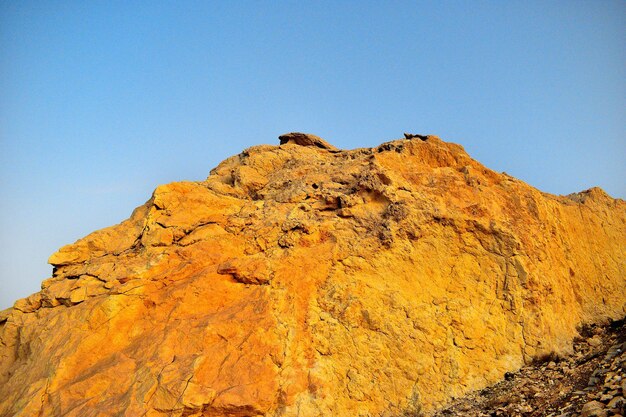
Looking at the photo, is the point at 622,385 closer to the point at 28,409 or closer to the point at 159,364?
the point at 159,364

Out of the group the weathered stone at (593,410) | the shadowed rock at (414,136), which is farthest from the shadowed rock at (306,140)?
the weathered stone at (593,410)

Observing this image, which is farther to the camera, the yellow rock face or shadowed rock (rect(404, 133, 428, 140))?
shadowed rock (rect(404, 133, 428, 140))

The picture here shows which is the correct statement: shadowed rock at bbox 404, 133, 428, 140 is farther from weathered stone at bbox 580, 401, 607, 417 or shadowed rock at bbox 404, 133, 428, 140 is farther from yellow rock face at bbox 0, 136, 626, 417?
weathered stone at bbox 580, 401, 607, 417

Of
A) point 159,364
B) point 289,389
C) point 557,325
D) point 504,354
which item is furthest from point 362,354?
point 557,325

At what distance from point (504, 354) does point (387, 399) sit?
2.77 metres

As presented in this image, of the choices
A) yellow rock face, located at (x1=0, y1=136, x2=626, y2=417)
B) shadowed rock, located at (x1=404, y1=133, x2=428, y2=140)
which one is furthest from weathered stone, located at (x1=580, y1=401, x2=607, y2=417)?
shadowed rock, located at (x1=404, y1=133, x2=428, y2=140)

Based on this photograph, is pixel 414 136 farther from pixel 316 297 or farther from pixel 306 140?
pixel 316 297

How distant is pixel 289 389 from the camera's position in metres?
8.36

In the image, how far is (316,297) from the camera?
966cm

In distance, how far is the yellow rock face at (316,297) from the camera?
27.9 ft

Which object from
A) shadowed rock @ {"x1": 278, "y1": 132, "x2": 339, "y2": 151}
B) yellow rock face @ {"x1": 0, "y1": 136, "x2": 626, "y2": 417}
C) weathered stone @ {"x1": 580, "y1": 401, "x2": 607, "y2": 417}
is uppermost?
shadowed rock @ {"x1": 278, "y1": 132, "x2": 339, "y2": 151}

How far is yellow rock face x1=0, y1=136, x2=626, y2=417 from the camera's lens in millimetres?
8516

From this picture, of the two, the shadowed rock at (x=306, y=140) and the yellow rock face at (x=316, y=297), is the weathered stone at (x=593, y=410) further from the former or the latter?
the shadowed rock at (x=306, y=140)

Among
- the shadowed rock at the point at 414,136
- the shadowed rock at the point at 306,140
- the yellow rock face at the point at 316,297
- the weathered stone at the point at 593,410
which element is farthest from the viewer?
the shadowed rock at the point at 306,140
